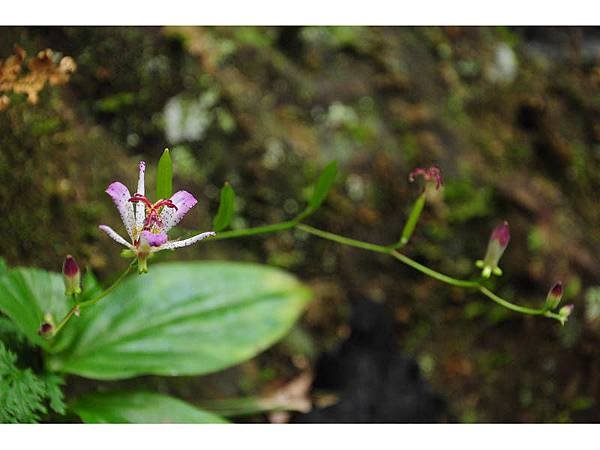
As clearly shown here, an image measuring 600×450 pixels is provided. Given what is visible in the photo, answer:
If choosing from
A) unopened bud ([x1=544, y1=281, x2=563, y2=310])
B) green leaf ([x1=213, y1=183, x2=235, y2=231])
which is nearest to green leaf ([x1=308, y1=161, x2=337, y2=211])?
green leaf ([x1=213, y1=183, x2=235, y2=231])

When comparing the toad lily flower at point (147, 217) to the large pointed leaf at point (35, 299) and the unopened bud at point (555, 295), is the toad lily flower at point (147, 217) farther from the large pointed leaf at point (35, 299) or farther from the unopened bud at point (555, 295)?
the unopened bud at point (555, 295)

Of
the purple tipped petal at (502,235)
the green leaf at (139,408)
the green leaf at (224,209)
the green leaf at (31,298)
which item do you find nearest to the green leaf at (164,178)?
the green leaf at (224,209)

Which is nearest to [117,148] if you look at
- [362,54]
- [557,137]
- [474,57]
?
[362,54]

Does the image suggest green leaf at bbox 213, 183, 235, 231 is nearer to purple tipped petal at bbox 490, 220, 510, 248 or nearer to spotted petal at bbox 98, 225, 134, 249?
spotted petal at bbox 98, 225, 134, 249

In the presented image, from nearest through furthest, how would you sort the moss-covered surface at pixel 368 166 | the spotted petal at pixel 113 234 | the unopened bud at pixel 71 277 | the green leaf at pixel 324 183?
the spotted petal at pixel 113 234 → the unopened bud at pixel 71 277 → the green leaf at pixel 324 183 → the moss-covered surface at pixel 368 166

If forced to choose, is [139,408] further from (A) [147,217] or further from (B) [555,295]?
(B) [555,295]

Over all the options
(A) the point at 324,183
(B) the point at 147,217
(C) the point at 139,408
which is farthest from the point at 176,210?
(C) the point at 139,408
